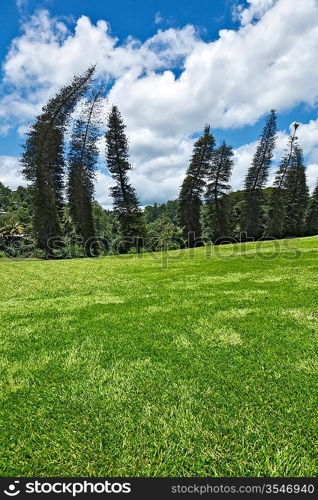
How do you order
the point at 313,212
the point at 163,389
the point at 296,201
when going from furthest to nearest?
the point at 313,212, the point at 296,201, the point at 163,389

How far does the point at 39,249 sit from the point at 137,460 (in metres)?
25.5

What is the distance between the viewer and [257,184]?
3656 cm

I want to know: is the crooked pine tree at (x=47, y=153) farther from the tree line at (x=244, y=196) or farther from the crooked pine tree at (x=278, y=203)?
the crooked pine tree at (x=278, y=203)

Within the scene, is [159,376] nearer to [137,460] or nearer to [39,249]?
[137,460]

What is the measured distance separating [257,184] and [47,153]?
2926 cm

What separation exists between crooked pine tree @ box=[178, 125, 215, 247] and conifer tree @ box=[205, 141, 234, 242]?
146cm

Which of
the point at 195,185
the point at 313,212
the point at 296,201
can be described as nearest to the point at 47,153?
the point at 195,185

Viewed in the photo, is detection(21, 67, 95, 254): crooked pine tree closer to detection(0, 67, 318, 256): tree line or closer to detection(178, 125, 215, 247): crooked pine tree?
detection(0, 67, 318, 256): tree line

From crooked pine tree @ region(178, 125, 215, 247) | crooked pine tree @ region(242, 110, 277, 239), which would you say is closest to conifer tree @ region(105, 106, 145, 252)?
crooked pine tree @ region(178, 125, 215, 247)

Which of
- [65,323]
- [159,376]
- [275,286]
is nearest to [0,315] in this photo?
[65,323]

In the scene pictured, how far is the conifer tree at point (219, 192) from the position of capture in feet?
112

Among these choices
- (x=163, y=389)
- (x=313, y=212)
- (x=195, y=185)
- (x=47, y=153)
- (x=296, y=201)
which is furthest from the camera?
(x=313, y=212)

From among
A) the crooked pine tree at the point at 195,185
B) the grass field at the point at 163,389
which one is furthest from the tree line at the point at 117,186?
the grass field at the point at 163,389

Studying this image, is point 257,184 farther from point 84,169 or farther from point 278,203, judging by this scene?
point 84,169
